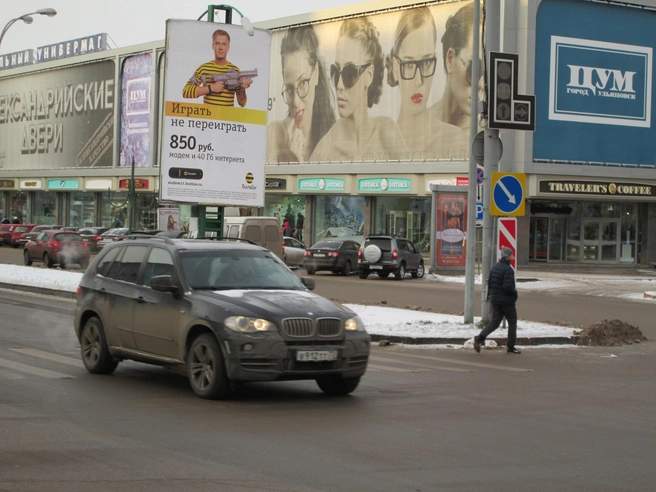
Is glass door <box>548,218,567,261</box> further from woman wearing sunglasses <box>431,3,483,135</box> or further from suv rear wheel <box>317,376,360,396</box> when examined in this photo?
suv rear wheel <box>317,376,360,396</box>

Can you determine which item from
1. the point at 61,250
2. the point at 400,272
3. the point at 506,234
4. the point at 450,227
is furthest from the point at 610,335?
the point at 61,250

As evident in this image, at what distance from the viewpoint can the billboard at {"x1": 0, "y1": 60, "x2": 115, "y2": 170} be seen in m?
77.4

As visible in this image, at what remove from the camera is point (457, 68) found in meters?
52.3

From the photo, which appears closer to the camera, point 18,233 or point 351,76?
point 351,76

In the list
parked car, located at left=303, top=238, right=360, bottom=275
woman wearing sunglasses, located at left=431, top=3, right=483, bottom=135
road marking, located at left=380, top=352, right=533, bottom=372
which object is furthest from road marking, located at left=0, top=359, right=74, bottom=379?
woman wearing sunglasses, located at left=431, top=3, right=483, bottom=135

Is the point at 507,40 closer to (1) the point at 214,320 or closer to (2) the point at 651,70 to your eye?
(2) the point at 651,70

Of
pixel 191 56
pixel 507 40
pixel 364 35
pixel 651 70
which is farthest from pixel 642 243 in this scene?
pixel 191 56

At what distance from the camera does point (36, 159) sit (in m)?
85.9

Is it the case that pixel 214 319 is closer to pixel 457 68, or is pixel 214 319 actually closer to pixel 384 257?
pixel 384 257

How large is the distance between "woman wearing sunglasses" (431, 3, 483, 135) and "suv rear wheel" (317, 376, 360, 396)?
42328 millimetres

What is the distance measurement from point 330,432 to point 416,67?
4757 centimetres

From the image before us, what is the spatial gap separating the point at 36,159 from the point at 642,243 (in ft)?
181

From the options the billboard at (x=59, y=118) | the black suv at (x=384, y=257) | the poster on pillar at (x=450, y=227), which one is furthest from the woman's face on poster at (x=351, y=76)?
the billboard at (x=59, y=118)

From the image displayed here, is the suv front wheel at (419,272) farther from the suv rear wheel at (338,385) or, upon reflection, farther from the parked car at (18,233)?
the parked car at (18,233)
